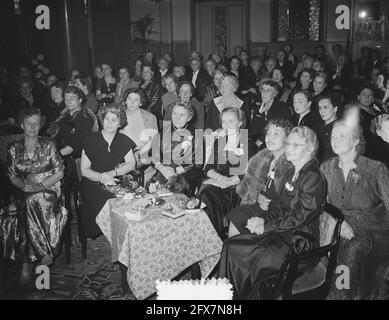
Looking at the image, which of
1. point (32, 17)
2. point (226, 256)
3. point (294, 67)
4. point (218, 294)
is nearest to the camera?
point (218, 294)

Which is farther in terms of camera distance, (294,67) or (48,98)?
(294,67)

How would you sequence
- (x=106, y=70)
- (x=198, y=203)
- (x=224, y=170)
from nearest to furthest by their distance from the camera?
(x=198, y=203) < (x=224, y=170) < (x=106, y=70)

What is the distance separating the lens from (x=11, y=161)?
12.0ft

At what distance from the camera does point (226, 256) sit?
281 cm

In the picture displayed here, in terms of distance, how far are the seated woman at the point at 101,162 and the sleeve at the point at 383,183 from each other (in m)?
2.09

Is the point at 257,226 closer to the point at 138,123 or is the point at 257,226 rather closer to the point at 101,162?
the point at 101,162

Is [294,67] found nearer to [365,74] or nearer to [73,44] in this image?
[365,74]

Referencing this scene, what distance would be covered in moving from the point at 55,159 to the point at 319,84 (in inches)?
135

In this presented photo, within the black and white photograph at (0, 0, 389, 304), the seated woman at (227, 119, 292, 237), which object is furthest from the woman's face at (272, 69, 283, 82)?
the seated woman at (227, 119, 292, 237)

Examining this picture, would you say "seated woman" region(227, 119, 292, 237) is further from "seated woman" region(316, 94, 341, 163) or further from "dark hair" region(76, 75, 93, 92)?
"dark hair" region(76, 75, 93, 92)

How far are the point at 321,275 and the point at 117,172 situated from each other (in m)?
1.97

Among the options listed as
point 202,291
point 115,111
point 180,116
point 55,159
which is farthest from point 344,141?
point 55,159
